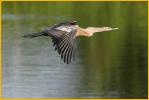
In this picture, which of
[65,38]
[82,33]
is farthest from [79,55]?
[65,38]

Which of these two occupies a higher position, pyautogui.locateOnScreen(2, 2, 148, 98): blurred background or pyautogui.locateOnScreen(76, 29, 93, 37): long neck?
pyautogui.locateOnScreen(76, 29, 93, 37): long neck

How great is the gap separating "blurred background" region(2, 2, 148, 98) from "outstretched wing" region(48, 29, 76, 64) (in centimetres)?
100

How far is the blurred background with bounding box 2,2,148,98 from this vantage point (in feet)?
18.8

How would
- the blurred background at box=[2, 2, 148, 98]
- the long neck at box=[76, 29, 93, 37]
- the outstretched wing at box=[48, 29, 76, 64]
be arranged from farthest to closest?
the blurred background at box=[2, 2, 148, 98], the long neck at box=[76, 29, 93, 37], the outstretched wing at box=[48, 29, 76, 64]

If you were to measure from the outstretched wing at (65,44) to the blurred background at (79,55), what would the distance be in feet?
3.26

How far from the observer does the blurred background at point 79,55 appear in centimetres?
573

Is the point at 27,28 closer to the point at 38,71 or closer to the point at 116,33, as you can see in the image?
the point at 116,33

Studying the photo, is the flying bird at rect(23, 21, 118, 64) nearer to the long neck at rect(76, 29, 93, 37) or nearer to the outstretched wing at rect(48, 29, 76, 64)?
the outstretched wing at rect(48, 29, 76, 64)

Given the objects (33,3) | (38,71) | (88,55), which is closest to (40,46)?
(88,55)

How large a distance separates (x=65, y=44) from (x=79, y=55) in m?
2.48

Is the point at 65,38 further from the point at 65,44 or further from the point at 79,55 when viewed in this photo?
the point at 79,55

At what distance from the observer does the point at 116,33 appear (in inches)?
332

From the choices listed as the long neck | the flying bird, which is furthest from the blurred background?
the flying bird

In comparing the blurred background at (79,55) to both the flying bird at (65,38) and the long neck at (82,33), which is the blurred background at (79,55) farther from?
the flying bird at (65,38)
